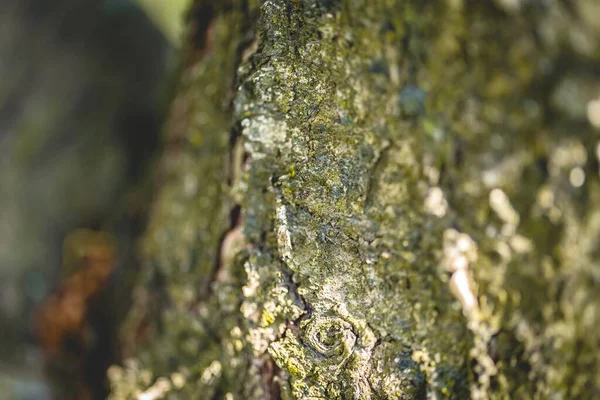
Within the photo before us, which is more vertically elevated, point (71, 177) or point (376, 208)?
point (376, 208)

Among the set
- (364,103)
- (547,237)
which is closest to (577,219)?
(547,237)

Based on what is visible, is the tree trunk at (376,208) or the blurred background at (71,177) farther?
the blurred background at (71,177)

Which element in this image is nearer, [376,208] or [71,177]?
[376,208]

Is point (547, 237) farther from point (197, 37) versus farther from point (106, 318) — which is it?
point (106, 318)

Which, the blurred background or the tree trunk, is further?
the blurred background
